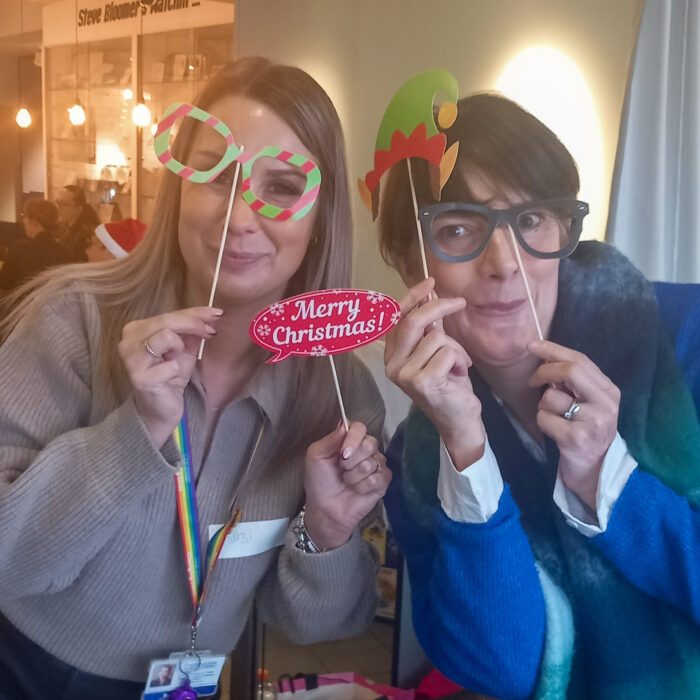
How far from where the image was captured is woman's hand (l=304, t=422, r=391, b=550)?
0.91 m

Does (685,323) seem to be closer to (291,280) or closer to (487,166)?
(487,166)

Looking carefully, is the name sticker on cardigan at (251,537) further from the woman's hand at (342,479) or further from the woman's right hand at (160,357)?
the woman's right hand at (160,357)

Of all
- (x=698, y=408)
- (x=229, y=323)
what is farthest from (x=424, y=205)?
(x=698, y=408)

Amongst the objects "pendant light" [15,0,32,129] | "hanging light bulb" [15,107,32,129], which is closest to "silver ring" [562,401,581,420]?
"pendant light" [15,0,32,129]

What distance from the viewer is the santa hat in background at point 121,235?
1.02m

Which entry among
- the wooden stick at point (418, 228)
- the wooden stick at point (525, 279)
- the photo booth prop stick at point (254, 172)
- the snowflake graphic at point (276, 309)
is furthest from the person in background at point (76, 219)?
the wooden stick at point (525, 279)

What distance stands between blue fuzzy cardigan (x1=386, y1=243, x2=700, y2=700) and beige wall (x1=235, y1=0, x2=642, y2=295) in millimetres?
221

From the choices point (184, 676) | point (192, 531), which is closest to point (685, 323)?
point (192, 531)

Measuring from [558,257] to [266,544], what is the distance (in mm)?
538

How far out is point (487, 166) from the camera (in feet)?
2.90

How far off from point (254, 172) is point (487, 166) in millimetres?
→ 282

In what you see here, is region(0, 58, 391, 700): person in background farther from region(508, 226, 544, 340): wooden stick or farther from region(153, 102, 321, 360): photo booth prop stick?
region(508, 226, 544, 340): wooden stick

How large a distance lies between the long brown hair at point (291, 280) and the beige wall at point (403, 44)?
37mm

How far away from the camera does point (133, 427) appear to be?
831 millimetres
